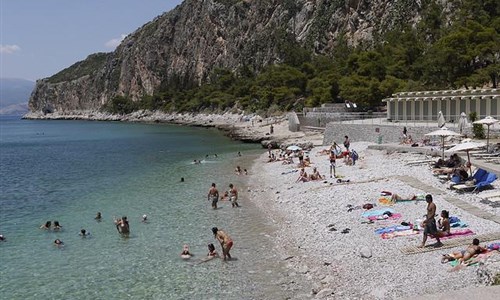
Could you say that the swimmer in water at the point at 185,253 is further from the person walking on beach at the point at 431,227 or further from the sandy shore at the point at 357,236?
the person walking on beach at the point at 431,227

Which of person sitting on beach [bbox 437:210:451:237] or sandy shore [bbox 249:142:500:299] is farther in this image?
person sitting on beach [bbox 437:210:451:237]

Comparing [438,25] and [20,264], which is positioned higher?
[438,25]

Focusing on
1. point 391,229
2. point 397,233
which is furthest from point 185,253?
point 397,233

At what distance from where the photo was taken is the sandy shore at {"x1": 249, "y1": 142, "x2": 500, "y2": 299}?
13.1 m

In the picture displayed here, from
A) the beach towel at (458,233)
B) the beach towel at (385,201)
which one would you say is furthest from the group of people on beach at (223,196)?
the beach towel at (458,233)

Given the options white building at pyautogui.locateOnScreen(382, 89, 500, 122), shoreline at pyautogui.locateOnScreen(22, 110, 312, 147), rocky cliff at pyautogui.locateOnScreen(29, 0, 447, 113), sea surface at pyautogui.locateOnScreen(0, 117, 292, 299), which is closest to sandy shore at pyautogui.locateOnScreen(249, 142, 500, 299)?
sea surface at pyautogui.locateOnScreen(0, 117, 292, 299)

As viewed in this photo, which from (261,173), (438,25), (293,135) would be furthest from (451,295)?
(438,25)

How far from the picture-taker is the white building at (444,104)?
37.2 metres

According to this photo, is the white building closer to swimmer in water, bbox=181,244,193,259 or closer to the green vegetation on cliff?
the green vegetation on cliff

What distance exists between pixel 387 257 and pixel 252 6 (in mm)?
153195

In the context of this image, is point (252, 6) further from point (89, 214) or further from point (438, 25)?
point (89, 214)

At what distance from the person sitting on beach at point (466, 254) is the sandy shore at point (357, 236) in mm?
297

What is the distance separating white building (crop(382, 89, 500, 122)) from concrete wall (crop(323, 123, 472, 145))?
3.96m

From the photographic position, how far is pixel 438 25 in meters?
83.5
